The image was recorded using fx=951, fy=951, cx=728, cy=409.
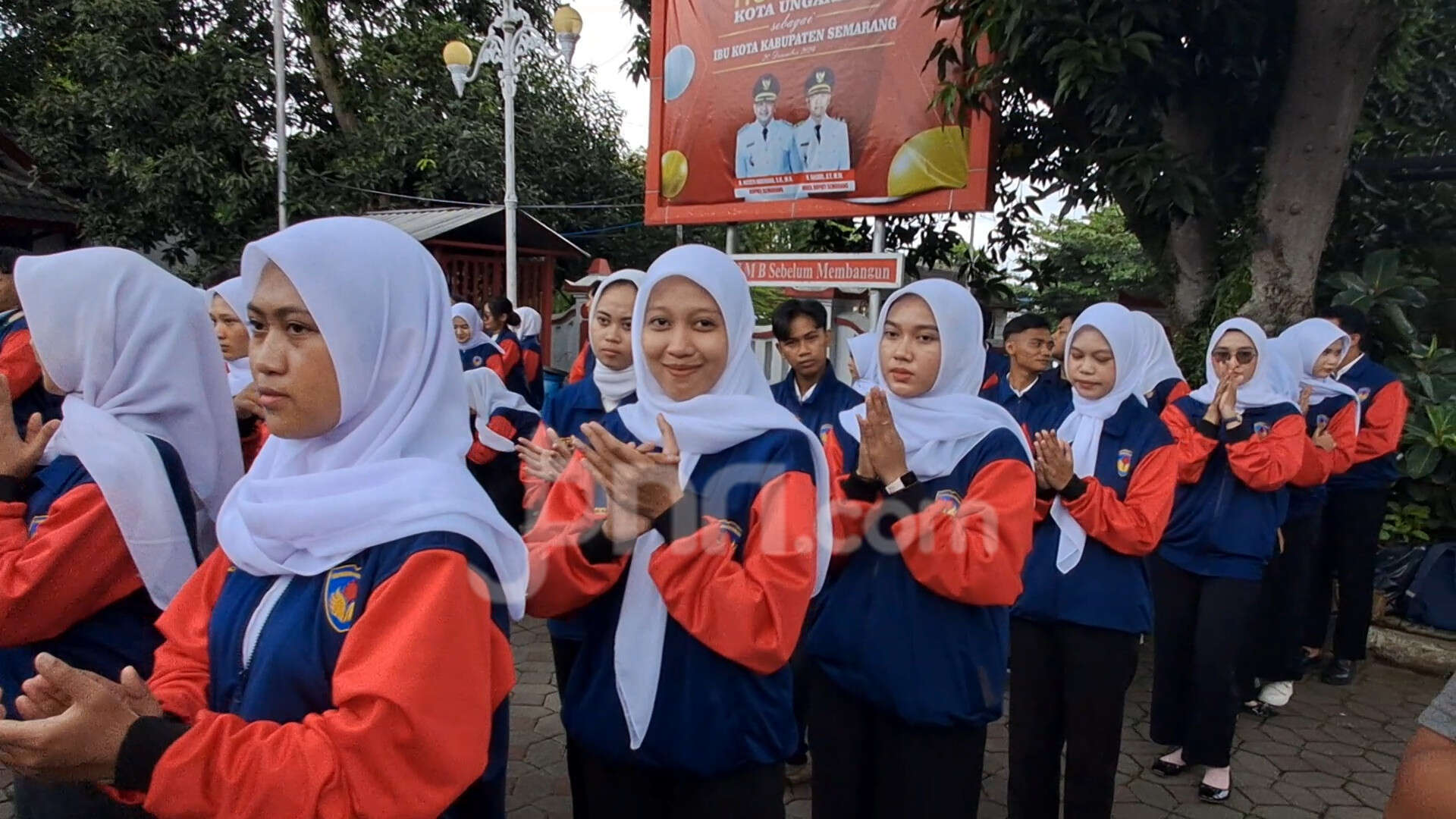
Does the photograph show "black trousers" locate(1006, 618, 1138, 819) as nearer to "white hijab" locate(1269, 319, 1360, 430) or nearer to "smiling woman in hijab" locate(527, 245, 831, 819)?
"smiling woman in hijab" locate(527, 245, 831, 819)

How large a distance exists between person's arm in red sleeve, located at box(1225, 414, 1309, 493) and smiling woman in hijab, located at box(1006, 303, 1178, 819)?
85 centimetres

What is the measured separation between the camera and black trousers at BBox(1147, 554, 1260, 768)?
3668 mm

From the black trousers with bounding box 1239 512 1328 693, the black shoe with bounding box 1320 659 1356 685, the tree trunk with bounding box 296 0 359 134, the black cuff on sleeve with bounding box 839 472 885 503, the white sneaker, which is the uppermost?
the tree trunk with bounding box 296 0 359 134

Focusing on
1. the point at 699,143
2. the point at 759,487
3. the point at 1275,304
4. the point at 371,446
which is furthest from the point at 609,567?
the point at 699,143

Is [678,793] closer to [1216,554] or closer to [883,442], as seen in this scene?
[883,442]

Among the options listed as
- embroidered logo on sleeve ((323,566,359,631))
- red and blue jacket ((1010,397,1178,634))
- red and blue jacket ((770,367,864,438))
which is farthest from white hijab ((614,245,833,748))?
red and blue jacket ((770,367,864,438))

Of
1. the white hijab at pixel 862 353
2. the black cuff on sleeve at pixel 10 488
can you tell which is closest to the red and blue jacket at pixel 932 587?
the black cuff on sleeve at pixel 10 488

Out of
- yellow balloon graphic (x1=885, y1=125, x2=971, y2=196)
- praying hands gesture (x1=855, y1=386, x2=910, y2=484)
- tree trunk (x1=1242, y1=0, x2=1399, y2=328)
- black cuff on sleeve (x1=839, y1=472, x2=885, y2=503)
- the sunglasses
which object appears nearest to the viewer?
praying hands gesture (x1=855, y1=386, x2=910, y2=484)

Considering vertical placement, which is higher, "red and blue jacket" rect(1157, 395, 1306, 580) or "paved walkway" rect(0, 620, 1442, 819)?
"red and blue jacket" rect(1157, 395, 1306, 580)

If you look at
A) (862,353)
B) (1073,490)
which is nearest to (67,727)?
(1073,490)

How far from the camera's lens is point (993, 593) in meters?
2.31

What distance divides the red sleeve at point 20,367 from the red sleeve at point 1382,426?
582cm

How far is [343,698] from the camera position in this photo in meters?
1.24

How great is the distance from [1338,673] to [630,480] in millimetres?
5209
